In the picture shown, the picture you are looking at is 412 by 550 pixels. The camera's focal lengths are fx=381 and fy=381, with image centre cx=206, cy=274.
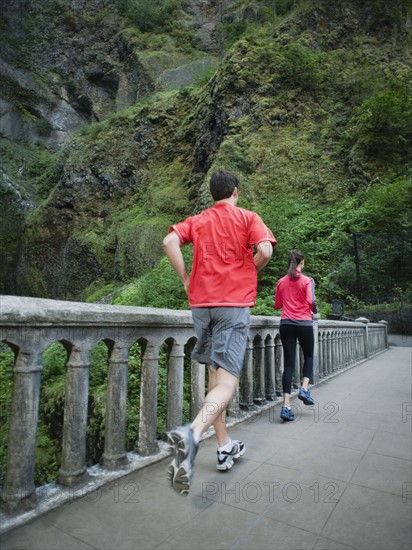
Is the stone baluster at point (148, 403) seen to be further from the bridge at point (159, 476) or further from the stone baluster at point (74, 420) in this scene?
the stone baluster at point (74, 420)

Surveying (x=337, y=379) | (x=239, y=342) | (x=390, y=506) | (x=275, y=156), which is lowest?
(x=337, y=379)

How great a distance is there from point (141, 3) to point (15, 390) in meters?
49.9

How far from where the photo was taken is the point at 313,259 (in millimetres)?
15789

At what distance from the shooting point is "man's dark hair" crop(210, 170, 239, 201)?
104 inches

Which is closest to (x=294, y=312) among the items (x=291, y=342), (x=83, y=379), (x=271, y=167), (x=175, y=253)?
(x=291, y=342)

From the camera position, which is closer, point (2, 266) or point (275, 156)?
point (275, 156)

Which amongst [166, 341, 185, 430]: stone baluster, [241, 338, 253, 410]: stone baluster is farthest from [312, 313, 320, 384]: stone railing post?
[166, 341, 185, 430]: stone baluster

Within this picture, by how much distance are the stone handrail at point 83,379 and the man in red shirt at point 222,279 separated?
1.58ft

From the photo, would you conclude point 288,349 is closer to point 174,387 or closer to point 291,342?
point 291,342

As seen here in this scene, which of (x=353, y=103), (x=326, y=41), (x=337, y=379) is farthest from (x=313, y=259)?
(x=326, y=41)

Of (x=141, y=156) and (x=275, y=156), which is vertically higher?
(x=141, y=156)

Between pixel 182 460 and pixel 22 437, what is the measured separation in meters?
0.85

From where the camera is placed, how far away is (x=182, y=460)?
74.7 inches

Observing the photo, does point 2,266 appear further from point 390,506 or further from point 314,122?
point 390,506
